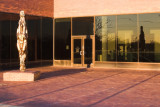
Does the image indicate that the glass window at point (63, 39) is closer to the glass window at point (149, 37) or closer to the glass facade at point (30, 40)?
the glass facade at point (30, 40)

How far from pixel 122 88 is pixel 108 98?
2.45 m

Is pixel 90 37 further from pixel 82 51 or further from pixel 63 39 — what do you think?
pixel 63 39

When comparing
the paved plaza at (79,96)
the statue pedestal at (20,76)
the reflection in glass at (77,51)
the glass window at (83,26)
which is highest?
the glass window at (83,26)

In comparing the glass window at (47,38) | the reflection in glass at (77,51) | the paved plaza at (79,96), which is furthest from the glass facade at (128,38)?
the paved plaza at (79,96)

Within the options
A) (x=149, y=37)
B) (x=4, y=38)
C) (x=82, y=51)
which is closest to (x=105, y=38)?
(x=82, y=51)

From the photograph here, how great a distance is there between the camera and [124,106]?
8.18 metres

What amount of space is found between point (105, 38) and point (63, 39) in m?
4.10

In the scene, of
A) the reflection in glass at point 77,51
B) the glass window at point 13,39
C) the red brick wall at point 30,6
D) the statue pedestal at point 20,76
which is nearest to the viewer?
the statue pedestal at point 20,76

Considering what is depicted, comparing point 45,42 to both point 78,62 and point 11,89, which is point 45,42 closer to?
Result: point 78,62

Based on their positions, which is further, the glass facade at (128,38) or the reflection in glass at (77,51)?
the reflection in glass at (77,51)

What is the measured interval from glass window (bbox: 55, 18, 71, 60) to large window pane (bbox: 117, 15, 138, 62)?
4694mm

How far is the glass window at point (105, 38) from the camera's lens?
21953mm

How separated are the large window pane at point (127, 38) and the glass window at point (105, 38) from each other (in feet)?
1.45

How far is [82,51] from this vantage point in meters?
23.7
